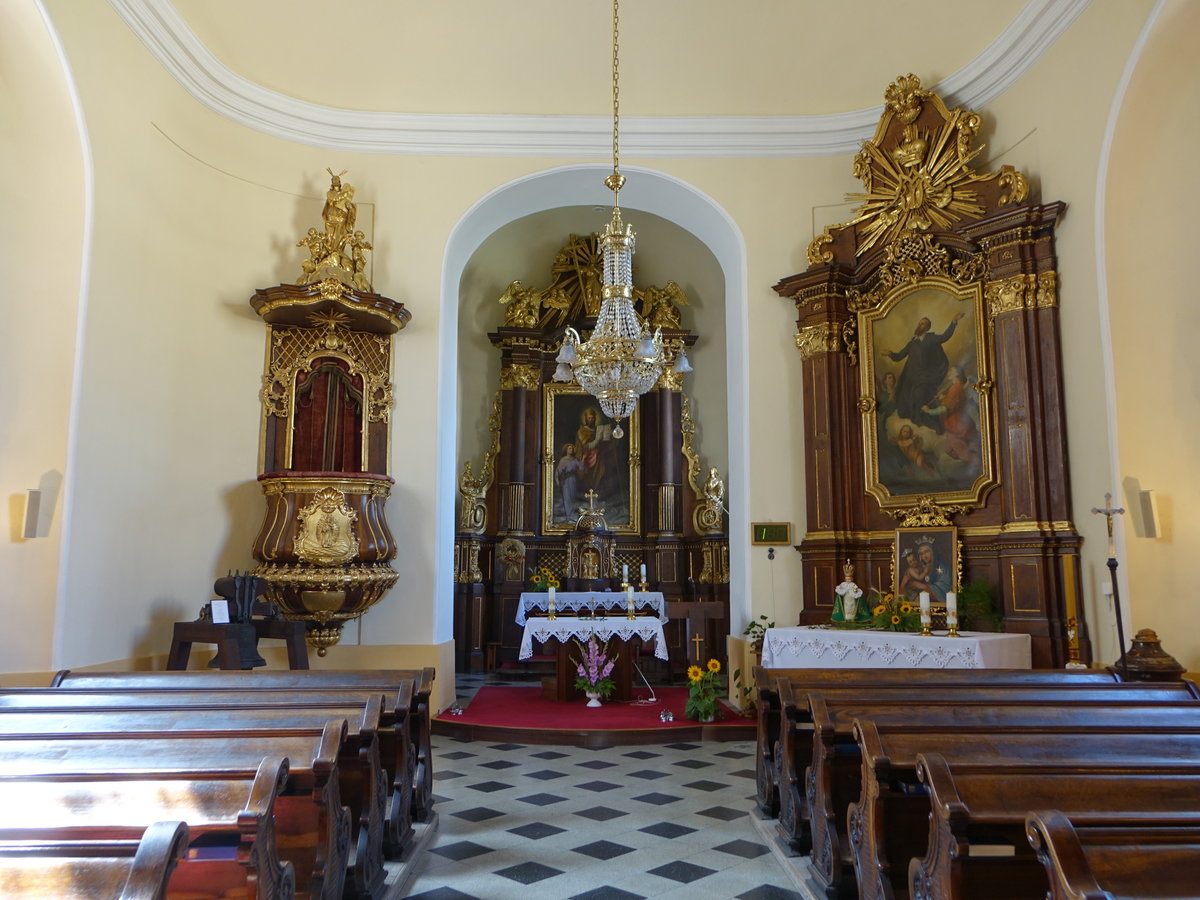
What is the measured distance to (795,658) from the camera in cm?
758

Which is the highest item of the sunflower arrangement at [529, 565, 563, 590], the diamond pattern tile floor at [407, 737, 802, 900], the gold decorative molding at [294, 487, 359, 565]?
the gold decorative molding at [294, 487, 359, 565]

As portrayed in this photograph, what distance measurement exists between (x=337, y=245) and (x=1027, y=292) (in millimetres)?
5987

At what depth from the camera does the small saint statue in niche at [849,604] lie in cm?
805

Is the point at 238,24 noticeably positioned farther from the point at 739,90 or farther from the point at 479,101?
the point at 739,90

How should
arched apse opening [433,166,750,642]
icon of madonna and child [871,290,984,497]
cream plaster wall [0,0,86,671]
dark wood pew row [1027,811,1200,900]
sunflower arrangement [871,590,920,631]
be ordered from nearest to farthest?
dark wood pew row [1027,811,1200,900]
cream plaster wall [0,0,86,671]
sunflower arrangement [871,590,920,631]
icon of madonna and child [871,290,984,497]
arched apse opening [433,166,750,642]

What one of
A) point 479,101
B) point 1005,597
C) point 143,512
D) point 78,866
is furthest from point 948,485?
point 78,866

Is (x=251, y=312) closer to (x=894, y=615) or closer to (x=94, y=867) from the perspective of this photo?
(x=894, y=615)

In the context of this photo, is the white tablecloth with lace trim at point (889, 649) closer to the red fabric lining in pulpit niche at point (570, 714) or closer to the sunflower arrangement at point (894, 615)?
the sunflower arrangement at point (894, 615)

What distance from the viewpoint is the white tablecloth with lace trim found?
261 inches

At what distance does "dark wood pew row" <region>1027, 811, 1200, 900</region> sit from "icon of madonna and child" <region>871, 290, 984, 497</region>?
5.74 m

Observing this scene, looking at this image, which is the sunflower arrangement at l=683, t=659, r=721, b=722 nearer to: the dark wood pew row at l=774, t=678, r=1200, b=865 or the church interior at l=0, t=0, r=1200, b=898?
the church interior at l=0, t=0, r=1200, b=898

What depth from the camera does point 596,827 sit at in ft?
17.2

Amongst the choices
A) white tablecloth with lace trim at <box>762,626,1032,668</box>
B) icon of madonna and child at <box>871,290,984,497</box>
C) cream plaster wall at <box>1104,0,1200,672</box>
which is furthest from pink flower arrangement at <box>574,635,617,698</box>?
cream plaster wall at <box>1104,0,1200,672</box>

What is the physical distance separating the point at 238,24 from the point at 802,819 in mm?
8001
